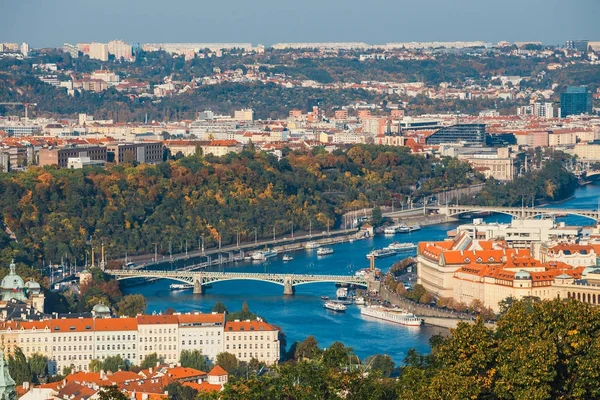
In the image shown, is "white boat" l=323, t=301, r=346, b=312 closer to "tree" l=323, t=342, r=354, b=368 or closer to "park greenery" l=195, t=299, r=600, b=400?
"tree" l=323, t=342, r=354, b=368

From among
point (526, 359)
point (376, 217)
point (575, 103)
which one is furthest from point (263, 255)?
point (575, 103)

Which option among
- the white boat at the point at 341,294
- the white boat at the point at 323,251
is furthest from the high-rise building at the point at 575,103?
the white boat at the point at 341,294

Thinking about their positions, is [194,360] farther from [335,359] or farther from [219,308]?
[335,359]

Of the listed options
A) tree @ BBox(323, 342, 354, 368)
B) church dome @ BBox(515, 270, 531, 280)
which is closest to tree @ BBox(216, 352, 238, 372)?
church dome @ BBox(515, 270, 531, 280)

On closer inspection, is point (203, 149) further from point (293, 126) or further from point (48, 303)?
point (48, 303)

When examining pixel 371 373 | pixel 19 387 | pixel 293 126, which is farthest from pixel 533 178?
pixel 371 373

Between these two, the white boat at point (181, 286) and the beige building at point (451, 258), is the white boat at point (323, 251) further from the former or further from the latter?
the beige building at point (451, 258)

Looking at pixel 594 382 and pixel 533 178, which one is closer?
pixel 594 382
